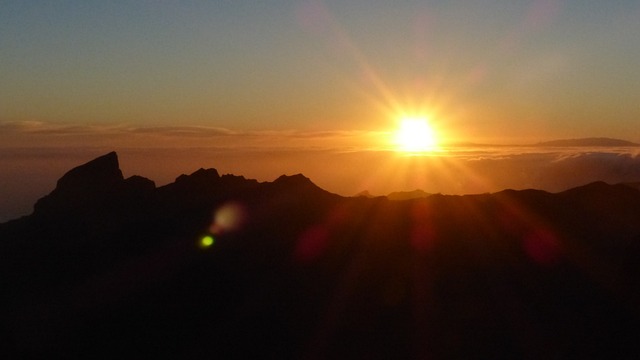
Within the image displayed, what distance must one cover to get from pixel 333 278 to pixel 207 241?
20020 mm

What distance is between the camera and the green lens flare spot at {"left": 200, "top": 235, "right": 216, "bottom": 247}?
97556 millimetres

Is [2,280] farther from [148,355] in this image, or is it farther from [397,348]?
[397,348]

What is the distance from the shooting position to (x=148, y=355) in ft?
260

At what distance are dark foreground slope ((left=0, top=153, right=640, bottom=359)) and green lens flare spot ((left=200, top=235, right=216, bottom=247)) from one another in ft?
4.57

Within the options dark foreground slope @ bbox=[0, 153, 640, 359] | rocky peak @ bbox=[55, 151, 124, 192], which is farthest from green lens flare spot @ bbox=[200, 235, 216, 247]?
rocky peak @ bbox=[55, 151, 124, 192]

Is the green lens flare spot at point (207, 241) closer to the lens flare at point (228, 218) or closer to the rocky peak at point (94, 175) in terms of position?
the lens flare at point (228, 218)

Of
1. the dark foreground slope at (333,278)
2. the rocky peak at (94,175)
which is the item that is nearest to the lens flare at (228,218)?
the dark foreground slope at (333,278)

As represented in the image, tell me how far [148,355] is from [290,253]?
23925mm

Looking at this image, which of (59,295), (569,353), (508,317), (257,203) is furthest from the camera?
(257,203)

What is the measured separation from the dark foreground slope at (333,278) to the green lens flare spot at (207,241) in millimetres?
1393

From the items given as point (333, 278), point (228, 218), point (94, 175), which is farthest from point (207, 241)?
point (94, 175)

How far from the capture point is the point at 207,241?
98.2 meters

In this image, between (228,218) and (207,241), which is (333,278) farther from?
(228,218)

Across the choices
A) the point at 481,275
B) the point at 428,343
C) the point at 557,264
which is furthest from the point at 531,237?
the point at 428,343
